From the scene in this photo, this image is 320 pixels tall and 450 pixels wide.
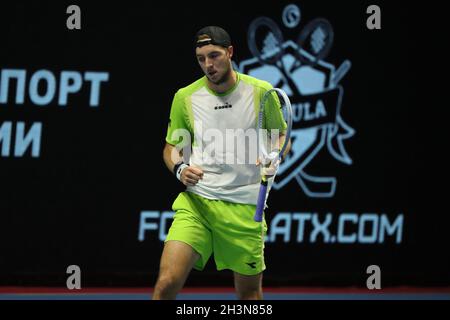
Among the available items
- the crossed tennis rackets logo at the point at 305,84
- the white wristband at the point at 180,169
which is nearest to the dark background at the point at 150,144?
the crossed tennis rackets logo at the point at 305,84

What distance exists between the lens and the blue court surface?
7.08 metres

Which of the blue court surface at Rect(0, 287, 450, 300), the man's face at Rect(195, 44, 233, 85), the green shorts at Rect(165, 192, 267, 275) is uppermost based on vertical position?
the man's face at Rect(195, 44, 233, 85)

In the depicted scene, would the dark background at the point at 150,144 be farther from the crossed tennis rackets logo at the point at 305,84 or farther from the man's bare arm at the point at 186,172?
the man's bare arm at the point at 186,172

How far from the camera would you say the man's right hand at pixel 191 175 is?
4734 mm

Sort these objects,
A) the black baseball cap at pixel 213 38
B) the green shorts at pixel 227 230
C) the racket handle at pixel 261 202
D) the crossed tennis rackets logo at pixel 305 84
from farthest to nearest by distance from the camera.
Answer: the crossed tennis rackets logo at pixel 305 84
the green shorts at pixel 227 230
the black baseball cap at pixel 213 38
the racket handle at pixel 261 202

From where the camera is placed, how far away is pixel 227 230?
4.95 meters

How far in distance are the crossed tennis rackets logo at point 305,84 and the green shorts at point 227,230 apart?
98.2 inches

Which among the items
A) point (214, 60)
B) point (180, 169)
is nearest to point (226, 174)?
point (180, 169)

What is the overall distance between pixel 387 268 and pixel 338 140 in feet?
3.58

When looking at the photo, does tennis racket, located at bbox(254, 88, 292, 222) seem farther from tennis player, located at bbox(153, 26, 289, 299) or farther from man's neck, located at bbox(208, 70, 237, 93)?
man's neck, located at bbox(208, 70, 237, 93)

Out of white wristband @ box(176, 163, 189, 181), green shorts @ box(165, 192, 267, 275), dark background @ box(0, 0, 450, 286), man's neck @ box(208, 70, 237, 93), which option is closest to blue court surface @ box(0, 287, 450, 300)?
dark background @ box(0, 0, 450, 286)

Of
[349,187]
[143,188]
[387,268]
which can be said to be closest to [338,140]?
[349,187]

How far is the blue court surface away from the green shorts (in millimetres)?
2170

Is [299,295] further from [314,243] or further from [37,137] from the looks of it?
[37,137]
